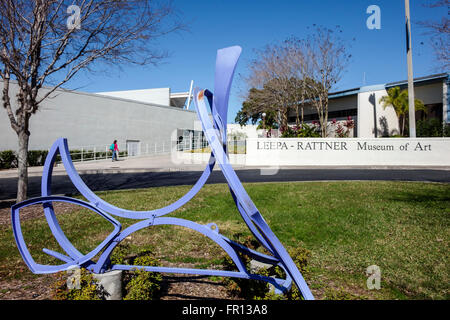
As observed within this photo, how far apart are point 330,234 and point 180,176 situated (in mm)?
9726

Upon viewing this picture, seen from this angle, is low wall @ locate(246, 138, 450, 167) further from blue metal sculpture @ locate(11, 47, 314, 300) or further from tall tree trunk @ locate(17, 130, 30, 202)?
blue metal sculpture @ locate(11, 47, 314, 300)

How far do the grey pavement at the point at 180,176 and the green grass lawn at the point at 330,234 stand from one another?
3.04m

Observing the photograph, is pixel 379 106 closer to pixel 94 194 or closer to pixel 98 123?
pixel 98 123

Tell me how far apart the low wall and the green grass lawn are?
9.81 meters

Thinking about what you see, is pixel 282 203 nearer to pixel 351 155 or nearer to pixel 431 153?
pixel 351 155

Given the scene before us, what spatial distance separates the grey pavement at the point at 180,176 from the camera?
38.3 feet

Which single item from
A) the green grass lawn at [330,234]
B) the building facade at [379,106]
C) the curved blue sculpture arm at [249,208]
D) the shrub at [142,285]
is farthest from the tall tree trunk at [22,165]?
the building facade at [379,106]

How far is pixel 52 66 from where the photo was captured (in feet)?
24.2

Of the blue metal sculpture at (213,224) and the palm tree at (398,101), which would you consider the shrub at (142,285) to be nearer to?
the blue metal sculpture at (213,224)

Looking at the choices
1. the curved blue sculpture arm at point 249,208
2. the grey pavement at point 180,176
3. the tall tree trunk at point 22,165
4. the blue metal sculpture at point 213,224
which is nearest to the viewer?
the curved blue sculpture arm at point 249,208

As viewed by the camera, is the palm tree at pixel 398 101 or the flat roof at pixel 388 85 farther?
the palm tree at pixel 398 101

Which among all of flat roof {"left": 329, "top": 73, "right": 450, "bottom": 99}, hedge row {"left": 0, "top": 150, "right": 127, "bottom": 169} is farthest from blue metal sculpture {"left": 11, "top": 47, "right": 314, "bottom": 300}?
flat roof {"left": 329, "top": 73, "right": 450, "bottom": 99}

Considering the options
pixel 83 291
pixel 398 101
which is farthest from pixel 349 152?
pixel 83 291
